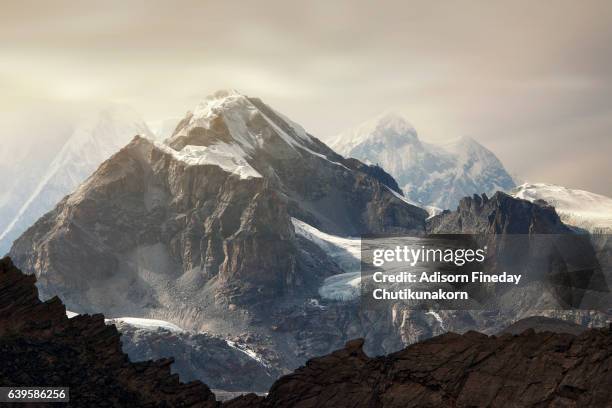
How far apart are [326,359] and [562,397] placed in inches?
1604

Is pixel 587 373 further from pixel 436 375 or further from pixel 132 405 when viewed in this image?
pixel 132 405

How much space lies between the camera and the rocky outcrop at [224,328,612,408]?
6078 inches

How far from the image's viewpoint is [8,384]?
7200 inches

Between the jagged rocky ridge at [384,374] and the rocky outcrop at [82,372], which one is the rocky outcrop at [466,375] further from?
the rocky outcrop at [82,372]

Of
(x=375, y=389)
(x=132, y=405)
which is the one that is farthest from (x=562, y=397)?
(x=132, y=405)

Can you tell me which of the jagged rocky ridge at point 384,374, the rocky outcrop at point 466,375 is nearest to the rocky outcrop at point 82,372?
the jagged rocky ridge at point 384,374

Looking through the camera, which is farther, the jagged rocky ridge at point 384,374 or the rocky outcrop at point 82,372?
the rocky outcrop at point 82,372

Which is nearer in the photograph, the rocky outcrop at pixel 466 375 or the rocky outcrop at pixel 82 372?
the rocky outcrop at pixel 466 375

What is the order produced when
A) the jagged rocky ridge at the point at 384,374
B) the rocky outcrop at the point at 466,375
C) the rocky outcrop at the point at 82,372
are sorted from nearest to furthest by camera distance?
the rocky outcrop at the point at 466,375 < the jagged rocky ridge at the point at 384,374 < the rocky outcrop at the point at 82,372

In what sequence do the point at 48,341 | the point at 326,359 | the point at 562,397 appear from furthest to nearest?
1. the point at 48,341
2. the point at 326,359
3. the point at 562,397

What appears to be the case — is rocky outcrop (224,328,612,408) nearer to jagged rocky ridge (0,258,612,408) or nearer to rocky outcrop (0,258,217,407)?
jagged rocky ridge (0,258,612,408)

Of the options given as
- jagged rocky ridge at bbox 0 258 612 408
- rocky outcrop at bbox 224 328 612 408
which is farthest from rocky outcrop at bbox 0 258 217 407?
rocky outcrop at bbox 224 328 612 408

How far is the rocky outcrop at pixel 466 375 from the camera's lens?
15438 centimetres

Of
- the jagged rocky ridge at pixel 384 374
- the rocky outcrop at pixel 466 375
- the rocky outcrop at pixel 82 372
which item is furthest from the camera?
the rocky outcrop at pixel 82 372
